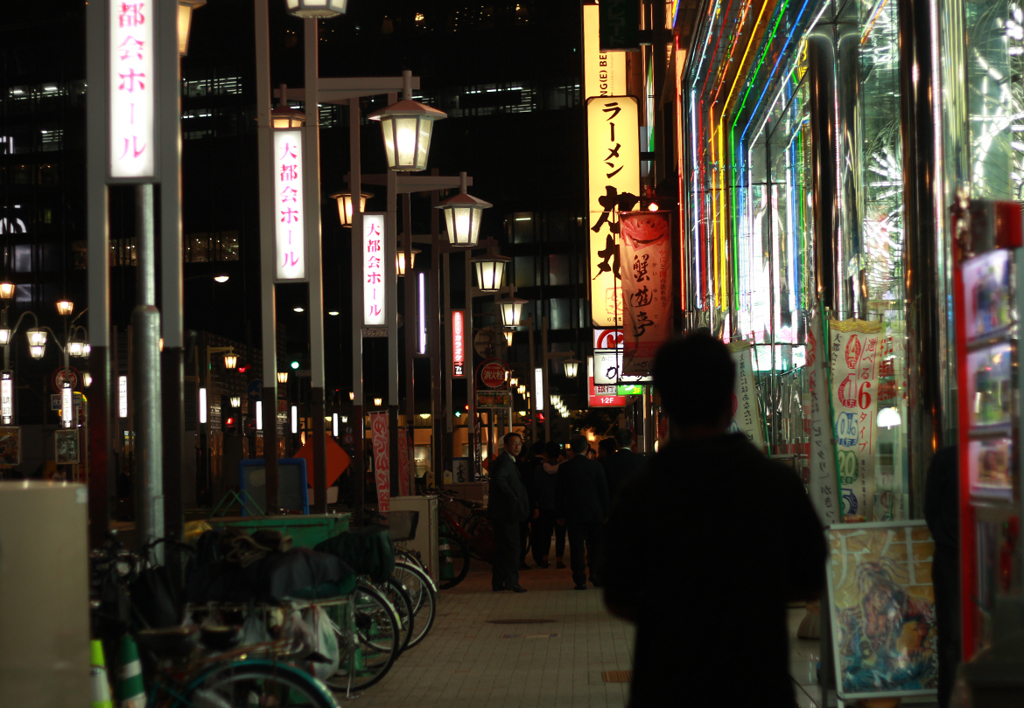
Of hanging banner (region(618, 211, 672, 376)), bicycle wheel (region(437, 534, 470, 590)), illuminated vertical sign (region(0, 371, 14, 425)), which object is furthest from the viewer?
illuminated vertical sign (region(0, 371, 14, 425))

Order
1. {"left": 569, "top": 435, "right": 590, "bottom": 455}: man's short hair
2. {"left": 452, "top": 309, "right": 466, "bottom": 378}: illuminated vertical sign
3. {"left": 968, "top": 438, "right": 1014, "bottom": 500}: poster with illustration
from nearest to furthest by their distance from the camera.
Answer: {"left": 968, "top": 438, "right": 1014, "bottom": 500}: poster with illustration, {"left": 569, "top": 435, "right": 590, "bottom": 455}: man's short hair, {"left": 452, "top": 309, "right": 466, "bottom": 378}: illuminated vertical sign

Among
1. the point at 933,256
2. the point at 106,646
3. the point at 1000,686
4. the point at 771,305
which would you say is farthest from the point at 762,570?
the point at 771,305

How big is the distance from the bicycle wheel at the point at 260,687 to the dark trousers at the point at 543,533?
13.2 metres

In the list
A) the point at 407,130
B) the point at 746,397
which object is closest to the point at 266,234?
the point at 407,130

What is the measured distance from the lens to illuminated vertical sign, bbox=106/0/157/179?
775 centimetres

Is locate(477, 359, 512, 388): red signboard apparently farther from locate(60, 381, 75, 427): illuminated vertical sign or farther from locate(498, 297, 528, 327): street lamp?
locate(60, 381, 75, 427): illuminated vertical sign

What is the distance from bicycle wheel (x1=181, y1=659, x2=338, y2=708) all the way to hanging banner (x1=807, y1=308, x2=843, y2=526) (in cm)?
362

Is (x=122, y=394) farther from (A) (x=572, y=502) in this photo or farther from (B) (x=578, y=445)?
(A) (x=572, y=502)

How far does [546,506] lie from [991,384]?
15.2 metres

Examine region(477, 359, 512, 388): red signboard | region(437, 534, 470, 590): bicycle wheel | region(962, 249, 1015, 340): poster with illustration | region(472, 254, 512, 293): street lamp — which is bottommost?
region(437, 534, 470, 590): bicycle wheel

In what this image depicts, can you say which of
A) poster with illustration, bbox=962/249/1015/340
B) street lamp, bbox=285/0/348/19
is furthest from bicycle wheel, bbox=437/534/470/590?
poster with illustration, bbox=962/249/1015/340

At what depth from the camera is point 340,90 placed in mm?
15930

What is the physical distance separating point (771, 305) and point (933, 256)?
6999 millimetres

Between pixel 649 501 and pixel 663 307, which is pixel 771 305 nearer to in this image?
pixel 663 307
